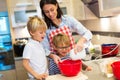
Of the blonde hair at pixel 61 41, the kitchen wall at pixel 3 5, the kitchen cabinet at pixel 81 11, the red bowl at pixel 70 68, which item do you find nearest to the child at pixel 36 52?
the blonde hair at pixel 61 41

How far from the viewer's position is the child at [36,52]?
1472 millimetres

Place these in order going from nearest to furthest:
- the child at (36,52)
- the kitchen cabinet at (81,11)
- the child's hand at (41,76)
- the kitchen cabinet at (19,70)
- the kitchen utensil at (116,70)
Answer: the kitchen utensil at (116,70)
the child's hand at (41,76)
the child at (36,52)
the kitchen cabinet at (81,11)
the kitchen cabinet at (19,70)

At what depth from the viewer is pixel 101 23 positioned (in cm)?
264

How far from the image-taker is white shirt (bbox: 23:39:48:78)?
4.87 ft

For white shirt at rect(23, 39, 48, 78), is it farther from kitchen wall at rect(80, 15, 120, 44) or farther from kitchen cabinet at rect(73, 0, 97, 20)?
kitchen cabinet at rect(73, 0, 97, 20)

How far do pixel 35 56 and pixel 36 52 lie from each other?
3cm

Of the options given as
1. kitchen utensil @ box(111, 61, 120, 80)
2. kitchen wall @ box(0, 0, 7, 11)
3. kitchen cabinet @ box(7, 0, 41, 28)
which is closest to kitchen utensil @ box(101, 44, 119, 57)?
kitchen utensil @ box(111, 61, 120, 80)

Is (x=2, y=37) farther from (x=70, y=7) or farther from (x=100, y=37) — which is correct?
(x=100, y=37)

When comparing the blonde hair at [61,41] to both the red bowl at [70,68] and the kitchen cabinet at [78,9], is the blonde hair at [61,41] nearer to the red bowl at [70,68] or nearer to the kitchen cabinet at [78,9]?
the red bowl at [70,68]

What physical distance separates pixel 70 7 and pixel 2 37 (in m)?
1.08

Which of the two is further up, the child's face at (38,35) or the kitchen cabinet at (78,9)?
the kitchen cabinet at (78,9)

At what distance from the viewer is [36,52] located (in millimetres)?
1515

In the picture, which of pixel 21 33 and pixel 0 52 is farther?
pixel 21 33

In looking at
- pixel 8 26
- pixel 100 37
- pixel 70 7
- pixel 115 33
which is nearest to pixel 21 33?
pixel 8 26
